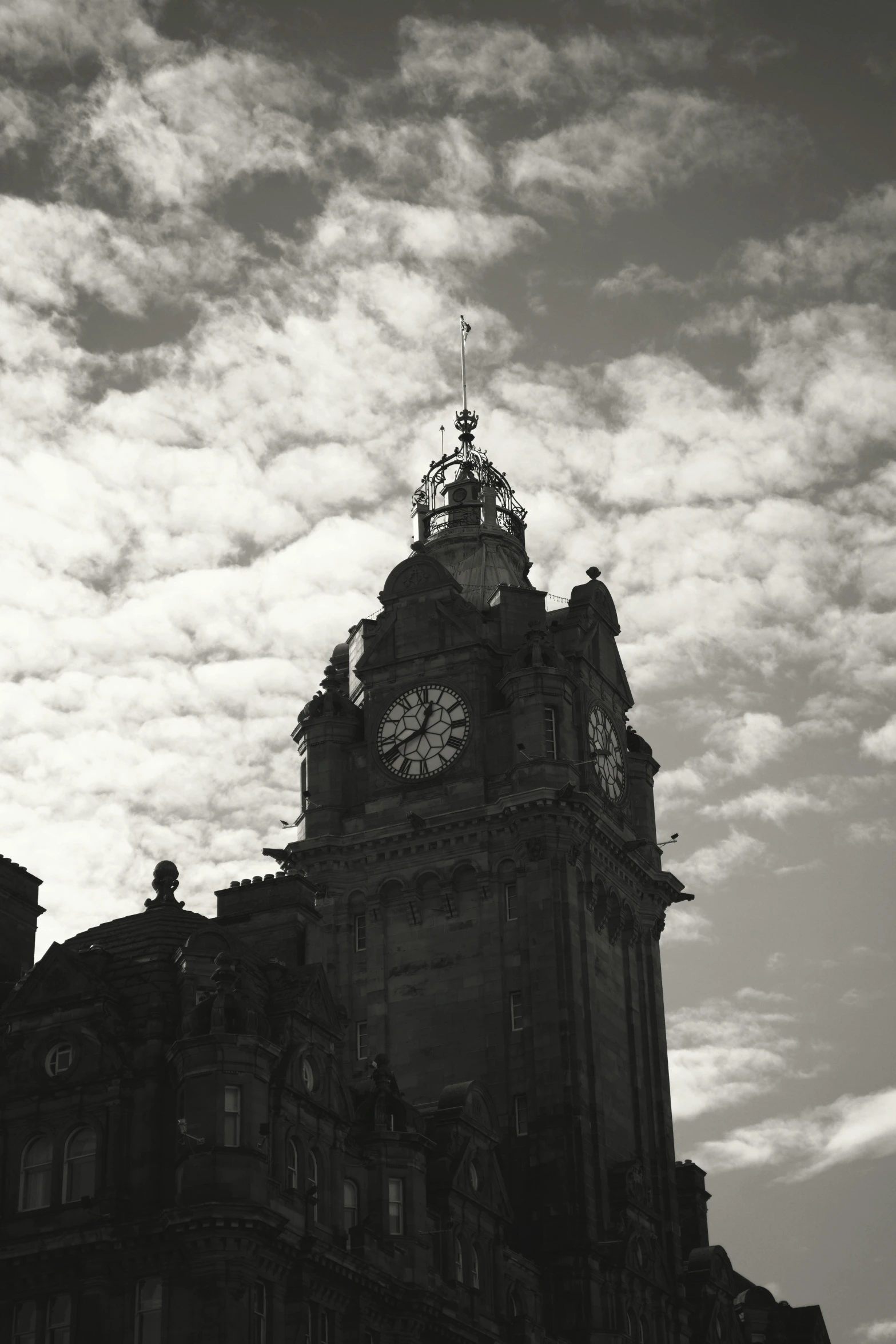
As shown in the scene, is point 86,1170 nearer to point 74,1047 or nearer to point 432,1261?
point 74,1047

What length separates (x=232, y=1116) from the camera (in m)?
68.4

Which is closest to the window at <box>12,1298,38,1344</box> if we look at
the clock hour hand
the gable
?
the gable

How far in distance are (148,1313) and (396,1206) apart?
1170cm

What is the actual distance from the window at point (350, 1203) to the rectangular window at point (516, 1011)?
2347 cm

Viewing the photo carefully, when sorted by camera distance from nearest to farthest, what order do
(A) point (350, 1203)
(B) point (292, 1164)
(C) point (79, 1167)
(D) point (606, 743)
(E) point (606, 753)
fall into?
(C) point (79, 1167) → (B) point (292, 1164) → (A) point (350, 1203) → (E) point (606, 753) → (D) point (606, 743)

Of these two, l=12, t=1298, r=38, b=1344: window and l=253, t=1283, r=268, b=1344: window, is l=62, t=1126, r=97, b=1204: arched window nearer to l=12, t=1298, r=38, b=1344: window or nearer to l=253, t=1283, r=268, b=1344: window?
l=12, t=1298, r=38, b=1344: window

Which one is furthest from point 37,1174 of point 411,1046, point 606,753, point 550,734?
point 606,753

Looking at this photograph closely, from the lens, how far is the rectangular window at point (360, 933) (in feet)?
340

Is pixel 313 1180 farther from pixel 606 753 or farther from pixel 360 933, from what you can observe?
pixel 606 753

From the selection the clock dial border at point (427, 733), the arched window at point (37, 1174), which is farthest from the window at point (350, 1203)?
the clock dial border at point (427, 733)

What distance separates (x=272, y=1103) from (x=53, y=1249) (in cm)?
784

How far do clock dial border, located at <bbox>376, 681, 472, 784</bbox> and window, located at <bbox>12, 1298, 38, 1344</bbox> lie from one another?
40779 mm

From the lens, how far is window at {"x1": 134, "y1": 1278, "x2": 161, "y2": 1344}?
220 ft

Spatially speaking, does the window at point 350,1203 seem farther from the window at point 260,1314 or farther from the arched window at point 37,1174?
the arched window at point 37,1174
